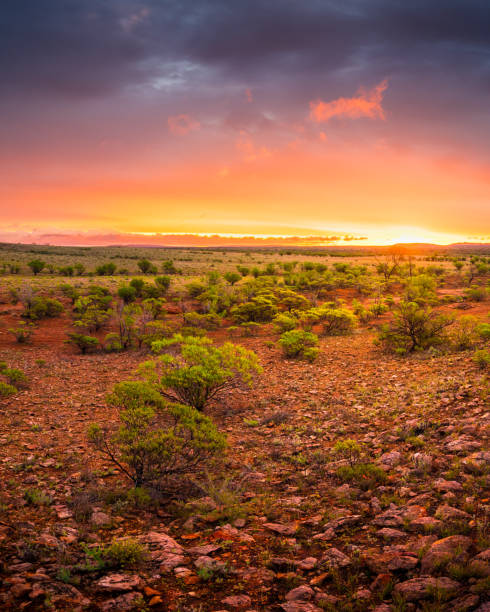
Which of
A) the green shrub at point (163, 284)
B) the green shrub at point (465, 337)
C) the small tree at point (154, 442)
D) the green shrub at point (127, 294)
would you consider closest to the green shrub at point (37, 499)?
the small tree at point (154, 442)

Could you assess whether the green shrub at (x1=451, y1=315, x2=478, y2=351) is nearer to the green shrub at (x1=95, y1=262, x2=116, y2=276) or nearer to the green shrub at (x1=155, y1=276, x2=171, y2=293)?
the green shrub at (x1=155, y1=276, x2=171, y2=293)

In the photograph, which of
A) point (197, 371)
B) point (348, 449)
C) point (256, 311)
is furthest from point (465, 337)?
point (256, 311)

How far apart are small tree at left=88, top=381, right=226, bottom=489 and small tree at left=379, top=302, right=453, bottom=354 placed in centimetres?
925

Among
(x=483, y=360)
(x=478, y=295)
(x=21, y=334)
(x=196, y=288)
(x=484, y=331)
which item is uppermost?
(x=478, y=295)

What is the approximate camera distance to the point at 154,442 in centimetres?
577

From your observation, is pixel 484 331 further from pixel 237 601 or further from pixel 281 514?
pixel 237 601

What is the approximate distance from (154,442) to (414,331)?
11575 mm

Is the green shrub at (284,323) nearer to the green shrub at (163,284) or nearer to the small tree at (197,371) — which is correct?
the small tree at (197,371)

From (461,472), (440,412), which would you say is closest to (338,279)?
(440,412)

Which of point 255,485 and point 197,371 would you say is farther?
point 197,371

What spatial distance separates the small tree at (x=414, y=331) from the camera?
13.4 metres

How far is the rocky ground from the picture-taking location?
3426mm

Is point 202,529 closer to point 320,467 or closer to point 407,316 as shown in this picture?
point 320,467

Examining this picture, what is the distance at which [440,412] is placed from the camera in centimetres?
727
